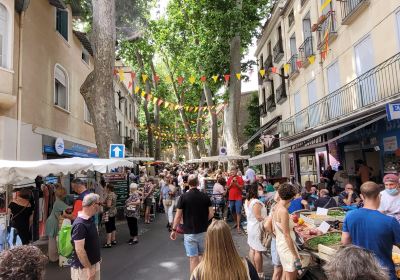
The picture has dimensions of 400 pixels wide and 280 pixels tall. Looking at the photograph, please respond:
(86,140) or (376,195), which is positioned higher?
(86,140)

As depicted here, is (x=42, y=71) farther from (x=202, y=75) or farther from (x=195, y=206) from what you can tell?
A: (x=195, y=206)

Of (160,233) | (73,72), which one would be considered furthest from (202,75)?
(160,233)

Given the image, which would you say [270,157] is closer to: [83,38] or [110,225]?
[110,225]

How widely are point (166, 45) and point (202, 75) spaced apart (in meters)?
6.63

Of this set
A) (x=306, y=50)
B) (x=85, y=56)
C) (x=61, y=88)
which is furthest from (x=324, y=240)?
(x=85, y=56)

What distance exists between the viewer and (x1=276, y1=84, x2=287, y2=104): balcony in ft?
70.5

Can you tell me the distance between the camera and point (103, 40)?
12.4 meters

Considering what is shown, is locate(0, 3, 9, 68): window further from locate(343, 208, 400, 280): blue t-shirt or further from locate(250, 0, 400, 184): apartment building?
locate(343, 208, 400, 280): blue t-shirt

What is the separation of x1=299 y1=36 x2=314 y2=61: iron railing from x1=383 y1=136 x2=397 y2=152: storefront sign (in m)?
6.75

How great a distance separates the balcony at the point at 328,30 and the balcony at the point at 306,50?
3.37ft

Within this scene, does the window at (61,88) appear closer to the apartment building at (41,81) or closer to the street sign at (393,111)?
the apartment building at (41,81)

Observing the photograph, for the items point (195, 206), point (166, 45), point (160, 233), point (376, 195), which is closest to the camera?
point (376, 195)

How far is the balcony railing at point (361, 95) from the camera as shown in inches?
396

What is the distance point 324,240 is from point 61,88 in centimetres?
1455
